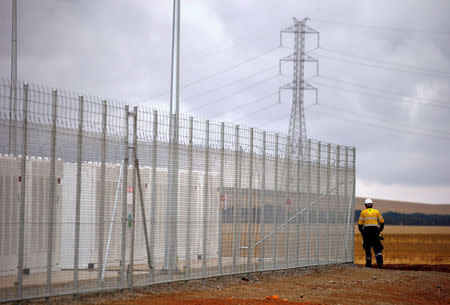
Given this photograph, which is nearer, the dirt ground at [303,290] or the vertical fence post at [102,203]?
the vertical fence post at [102,203]

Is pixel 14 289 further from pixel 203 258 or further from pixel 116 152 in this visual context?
pixel 203 258

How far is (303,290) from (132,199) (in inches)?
167

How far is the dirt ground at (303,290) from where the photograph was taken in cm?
1201

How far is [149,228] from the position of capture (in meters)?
13.2

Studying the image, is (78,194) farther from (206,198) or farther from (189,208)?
(206,198)

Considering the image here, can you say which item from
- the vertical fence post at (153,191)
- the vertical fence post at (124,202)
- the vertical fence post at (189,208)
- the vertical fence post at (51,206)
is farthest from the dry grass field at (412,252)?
the vertical fence post at (51,206)

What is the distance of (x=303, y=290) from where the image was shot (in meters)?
14.6

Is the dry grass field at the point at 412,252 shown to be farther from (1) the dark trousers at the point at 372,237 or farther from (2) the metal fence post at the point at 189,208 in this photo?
(2) the metal fence post at the point at 189,208

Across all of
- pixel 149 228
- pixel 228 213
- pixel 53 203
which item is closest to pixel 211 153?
pixel 228 213

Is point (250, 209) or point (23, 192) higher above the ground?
point (23, 192)

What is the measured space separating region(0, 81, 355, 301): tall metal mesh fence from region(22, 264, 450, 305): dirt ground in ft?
0.85

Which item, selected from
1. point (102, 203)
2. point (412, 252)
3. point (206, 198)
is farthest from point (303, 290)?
point (412, 252)

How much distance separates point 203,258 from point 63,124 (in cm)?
446

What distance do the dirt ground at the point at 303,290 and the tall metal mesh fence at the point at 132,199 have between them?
0.85 feet
